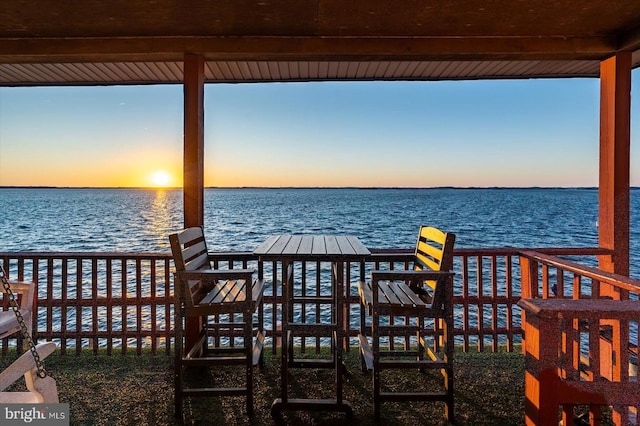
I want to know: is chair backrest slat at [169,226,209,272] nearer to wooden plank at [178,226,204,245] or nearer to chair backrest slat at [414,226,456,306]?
wooden plank at [178,226,204,245]

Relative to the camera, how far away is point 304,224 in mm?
32688

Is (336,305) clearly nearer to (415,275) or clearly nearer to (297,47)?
(415,275)

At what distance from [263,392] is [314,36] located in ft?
8.73

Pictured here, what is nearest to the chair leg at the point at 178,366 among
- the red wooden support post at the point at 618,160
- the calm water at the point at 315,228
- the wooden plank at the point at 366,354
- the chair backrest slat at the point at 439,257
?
the wooden plank at the point at 366,354

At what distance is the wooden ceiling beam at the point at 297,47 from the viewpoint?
3027 mm

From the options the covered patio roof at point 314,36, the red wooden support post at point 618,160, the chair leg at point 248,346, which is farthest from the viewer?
the red wooden support post at point 618,160

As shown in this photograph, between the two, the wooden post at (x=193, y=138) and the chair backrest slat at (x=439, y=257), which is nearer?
the chair backrest slat at (x=439, y=257)

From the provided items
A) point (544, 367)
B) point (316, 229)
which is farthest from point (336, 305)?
point (316, 229)

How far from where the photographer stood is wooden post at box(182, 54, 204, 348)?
3.10m

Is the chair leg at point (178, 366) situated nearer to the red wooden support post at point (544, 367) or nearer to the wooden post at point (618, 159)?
the red wooden support post at point (544, 367)

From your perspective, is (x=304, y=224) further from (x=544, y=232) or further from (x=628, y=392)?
(x=628, y=392)

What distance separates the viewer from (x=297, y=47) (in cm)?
306

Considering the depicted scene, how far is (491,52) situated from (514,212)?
4526cm
